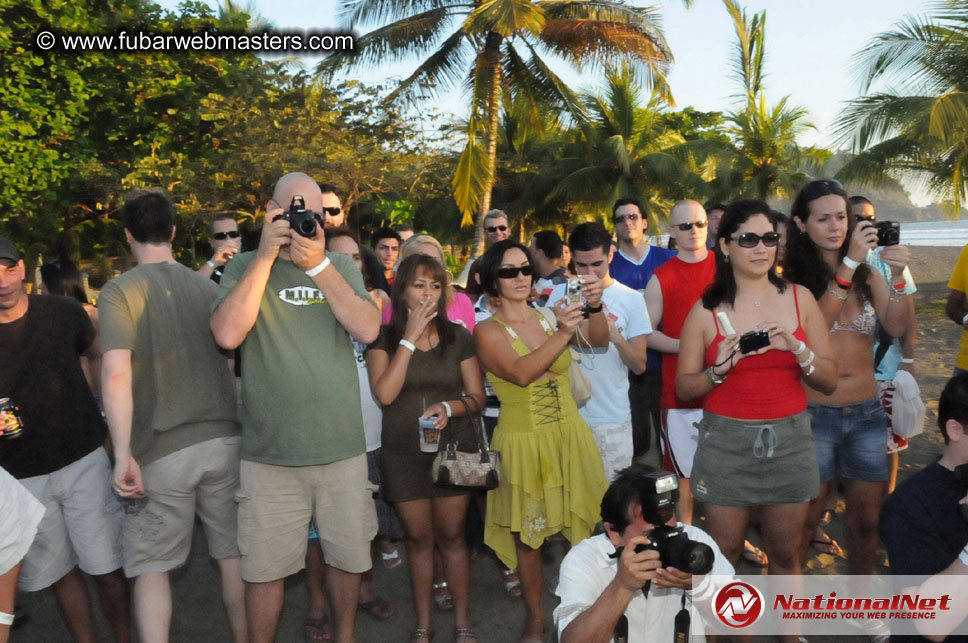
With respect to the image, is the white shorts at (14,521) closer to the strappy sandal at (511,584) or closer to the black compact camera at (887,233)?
the strappy sandal at (511,584)

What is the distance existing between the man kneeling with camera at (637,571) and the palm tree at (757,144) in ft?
84.2

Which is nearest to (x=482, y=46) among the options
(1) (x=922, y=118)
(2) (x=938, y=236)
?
(1) (x=922, y=118)

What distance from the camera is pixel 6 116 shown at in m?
16.6

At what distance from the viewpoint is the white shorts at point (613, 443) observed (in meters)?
4.08

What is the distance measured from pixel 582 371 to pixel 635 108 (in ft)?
84.5

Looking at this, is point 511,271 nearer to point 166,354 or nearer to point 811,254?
point 811,254

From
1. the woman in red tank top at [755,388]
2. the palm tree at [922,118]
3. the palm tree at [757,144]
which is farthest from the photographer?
the palm tree at [757,144]

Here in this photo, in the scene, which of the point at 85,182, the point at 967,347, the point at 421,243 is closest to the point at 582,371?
the point at 421,243

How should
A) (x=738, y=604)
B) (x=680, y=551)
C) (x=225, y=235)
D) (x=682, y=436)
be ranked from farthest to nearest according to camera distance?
1. (x=225, y=235)
2. (x=682, y=436)
3. (x=738, y=604)
4. (x=680, y=551)

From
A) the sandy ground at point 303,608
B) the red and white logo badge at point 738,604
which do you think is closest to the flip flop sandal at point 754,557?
the sandy ground at point 303,608

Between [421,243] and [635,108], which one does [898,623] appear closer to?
[421,243]

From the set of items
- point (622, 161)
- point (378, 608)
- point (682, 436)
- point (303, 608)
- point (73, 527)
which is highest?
point (622, 161)

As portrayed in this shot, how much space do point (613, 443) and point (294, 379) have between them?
1.88 m

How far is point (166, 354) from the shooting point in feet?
10.5
